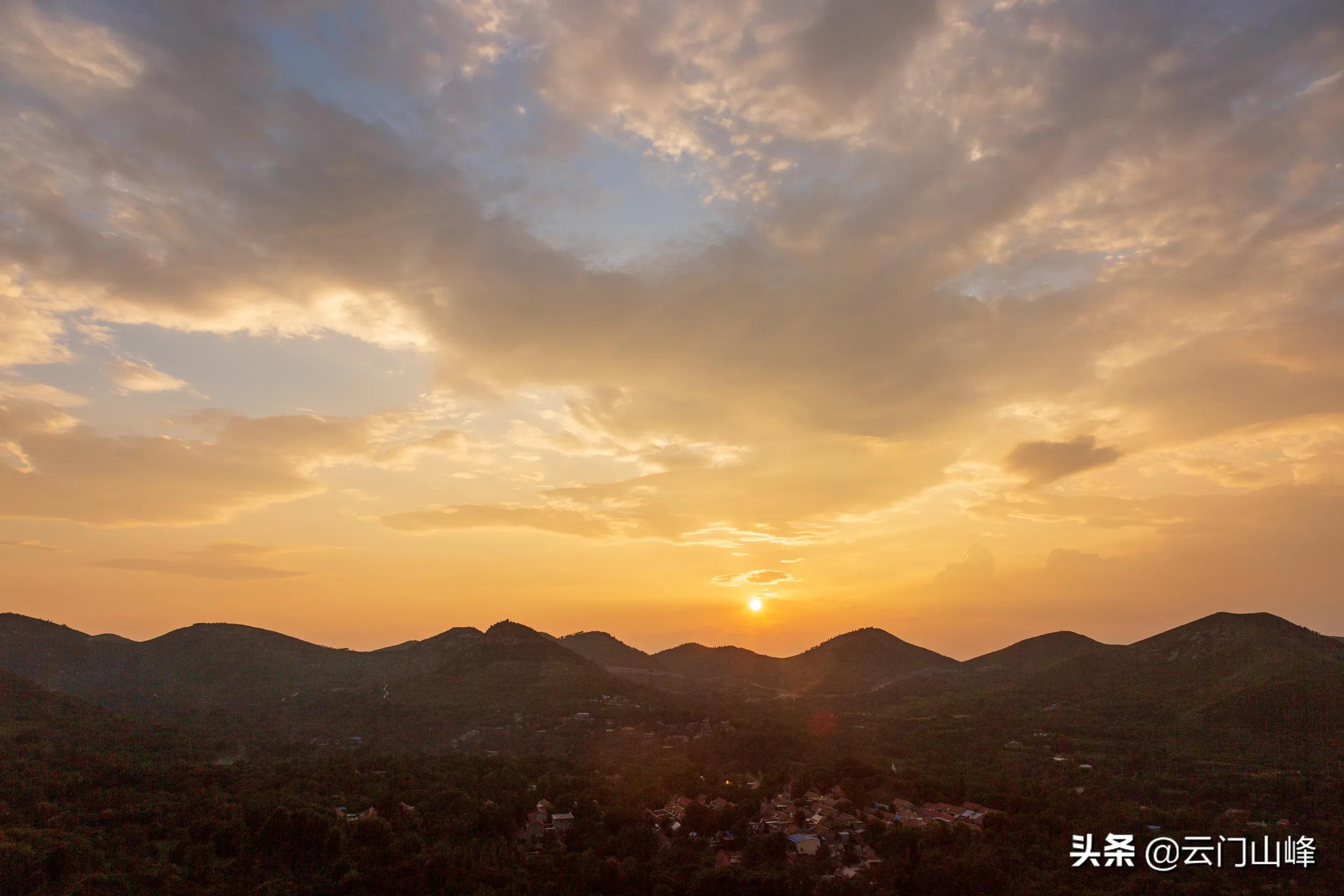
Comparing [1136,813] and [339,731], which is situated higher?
[1136,813]

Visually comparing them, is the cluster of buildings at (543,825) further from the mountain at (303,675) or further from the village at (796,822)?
the mountain at (303,675)

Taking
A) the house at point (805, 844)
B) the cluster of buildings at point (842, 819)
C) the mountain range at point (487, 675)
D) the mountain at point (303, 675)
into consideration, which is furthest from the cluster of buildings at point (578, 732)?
the house at point (805, 844)

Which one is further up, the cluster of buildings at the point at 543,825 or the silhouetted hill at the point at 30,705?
the cluster of buildings at the point at 543,825

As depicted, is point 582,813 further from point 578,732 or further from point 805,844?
point 578,732

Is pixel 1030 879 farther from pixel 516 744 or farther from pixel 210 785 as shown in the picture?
pixel 516 744

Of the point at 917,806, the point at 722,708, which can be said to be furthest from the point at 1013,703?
the point at 917,806

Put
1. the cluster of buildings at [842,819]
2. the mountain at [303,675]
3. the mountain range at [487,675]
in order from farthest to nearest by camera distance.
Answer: the mountain at [303,675] < the mountain range at [487,675] < the cluster of buildings at [842,819]

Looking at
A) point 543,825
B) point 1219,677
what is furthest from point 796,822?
point 1219,677
